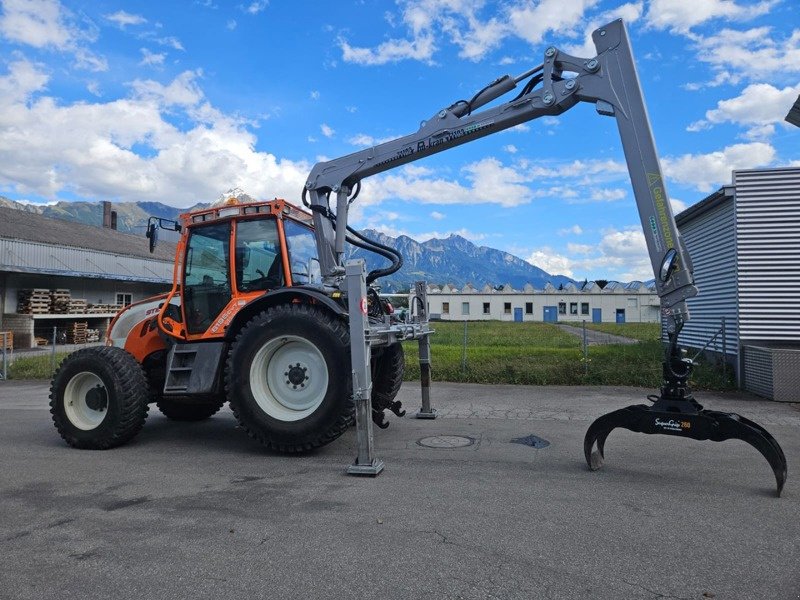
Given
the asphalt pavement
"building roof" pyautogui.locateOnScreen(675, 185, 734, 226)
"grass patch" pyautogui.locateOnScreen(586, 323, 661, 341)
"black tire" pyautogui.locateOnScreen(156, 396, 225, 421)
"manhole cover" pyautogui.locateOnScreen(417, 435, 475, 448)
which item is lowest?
"grass patch" pyautogui.locateOnScreen(586, 323, 661, 341)

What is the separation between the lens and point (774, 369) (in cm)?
990

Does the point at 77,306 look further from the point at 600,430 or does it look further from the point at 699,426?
the point at 699,426

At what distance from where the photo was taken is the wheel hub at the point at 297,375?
6.31m

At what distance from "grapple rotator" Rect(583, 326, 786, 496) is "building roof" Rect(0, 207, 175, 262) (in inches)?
1061

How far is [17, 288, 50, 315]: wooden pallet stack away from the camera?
24.5 metres

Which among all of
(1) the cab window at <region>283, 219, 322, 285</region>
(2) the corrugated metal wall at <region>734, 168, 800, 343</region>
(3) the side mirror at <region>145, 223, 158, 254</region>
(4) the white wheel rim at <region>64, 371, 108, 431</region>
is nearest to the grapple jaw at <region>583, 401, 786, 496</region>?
(1) the cab window at <region>283, 219, 322, 285</region>

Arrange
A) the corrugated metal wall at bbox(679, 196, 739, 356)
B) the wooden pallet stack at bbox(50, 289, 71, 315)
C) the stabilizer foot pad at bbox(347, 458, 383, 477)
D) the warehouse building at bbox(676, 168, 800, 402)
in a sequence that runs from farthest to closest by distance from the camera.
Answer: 1. the wooden pallet stack at bbox(50, 289, 71, 315)
2. the corrugated metal wall at bbox(679, 196, 739, 356)
3. the warehouse building at bbox(676, 168, 800, 402)
4. the stabilizer foot pad at bbox(347, 458, 383, 477)

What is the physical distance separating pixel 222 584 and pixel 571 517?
8.36ft

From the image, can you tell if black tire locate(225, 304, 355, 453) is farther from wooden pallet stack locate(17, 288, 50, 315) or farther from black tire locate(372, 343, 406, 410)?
wooden pallet stack locate(17, 288, 50, 315)

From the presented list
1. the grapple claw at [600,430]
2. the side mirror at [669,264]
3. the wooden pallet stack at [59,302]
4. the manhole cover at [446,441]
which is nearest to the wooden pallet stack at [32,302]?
the wooden pallet stack at [59,302]

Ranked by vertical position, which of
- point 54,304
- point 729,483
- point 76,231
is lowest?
point 729,483

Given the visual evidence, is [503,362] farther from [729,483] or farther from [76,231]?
[76,231]

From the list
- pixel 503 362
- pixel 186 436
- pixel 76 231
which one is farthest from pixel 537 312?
pixel 186 436

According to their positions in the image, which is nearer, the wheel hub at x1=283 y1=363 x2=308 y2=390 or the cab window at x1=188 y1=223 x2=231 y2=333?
the wheel hub at x1=283 y1=363 x2=308 y2=390
